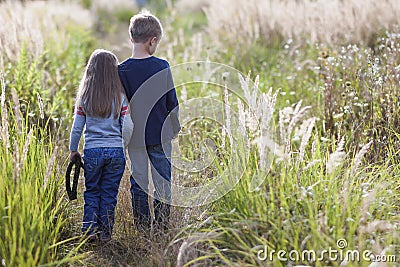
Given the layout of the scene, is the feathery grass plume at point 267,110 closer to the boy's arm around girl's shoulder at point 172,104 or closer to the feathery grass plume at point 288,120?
the feathery grass plume at point 288,120

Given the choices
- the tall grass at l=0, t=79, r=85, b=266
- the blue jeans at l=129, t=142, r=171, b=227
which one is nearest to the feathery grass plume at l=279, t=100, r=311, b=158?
the blue jeans at l=129, t=142, r=171, b=227

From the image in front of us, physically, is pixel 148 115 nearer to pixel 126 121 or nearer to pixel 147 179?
pixel 126 121

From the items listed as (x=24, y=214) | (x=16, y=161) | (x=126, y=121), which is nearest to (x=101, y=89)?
(x=126, y=121)

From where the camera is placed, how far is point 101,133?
352 centimetres

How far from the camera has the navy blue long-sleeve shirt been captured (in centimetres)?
357

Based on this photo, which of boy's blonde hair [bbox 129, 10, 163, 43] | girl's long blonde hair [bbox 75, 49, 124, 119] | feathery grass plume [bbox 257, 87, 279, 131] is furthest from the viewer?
boy's blonde hair [bbox 129, 10, 163, 43]

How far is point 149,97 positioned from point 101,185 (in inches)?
27.0

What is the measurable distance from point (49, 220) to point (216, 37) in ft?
18.0

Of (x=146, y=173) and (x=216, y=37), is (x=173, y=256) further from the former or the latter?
(x=216, y=37)

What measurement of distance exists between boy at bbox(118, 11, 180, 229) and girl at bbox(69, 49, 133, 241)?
0.09m

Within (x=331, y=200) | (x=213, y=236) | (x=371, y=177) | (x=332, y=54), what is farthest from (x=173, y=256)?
(x=332, y=54)

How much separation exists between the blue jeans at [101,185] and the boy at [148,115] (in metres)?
0.16

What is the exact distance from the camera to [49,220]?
305cm

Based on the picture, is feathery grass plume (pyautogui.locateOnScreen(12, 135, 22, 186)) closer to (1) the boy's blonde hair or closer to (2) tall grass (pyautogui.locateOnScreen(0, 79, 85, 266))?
(2) tall grass (pyautogui.locateOnScreen(0, 79, 85, 266))
